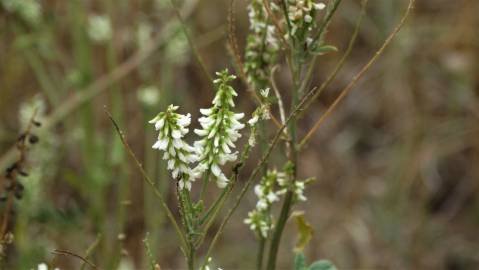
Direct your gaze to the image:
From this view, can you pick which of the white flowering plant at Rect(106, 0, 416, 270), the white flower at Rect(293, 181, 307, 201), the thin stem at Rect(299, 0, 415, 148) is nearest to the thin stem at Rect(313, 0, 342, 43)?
the white flowering plant at Rect(106, 0, 416, 270)

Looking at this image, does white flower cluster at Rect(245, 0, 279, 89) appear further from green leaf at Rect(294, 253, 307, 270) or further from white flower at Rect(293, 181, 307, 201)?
green leaf at Rect(294, 253, 307, 270)

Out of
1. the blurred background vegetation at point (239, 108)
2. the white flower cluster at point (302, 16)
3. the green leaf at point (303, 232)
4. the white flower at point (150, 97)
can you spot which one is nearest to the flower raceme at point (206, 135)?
the white flower cluster at point (302, 16)

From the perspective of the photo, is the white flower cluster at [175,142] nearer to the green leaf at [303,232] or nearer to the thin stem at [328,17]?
the thin stem at [328,17]

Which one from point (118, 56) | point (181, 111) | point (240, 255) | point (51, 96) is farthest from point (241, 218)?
point (51, 96)

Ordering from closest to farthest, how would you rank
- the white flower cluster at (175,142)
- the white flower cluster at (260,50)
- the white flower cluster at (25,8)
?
the white flower cluster at (175,142)
the white flower cluster at (260,50)
the white flower cluster at (25,8)

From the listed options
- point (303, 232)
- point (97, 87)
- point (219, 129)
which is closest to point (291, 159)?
point (303, 232)

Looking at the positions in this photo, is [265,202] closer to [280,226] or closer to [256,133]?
[280,226]
